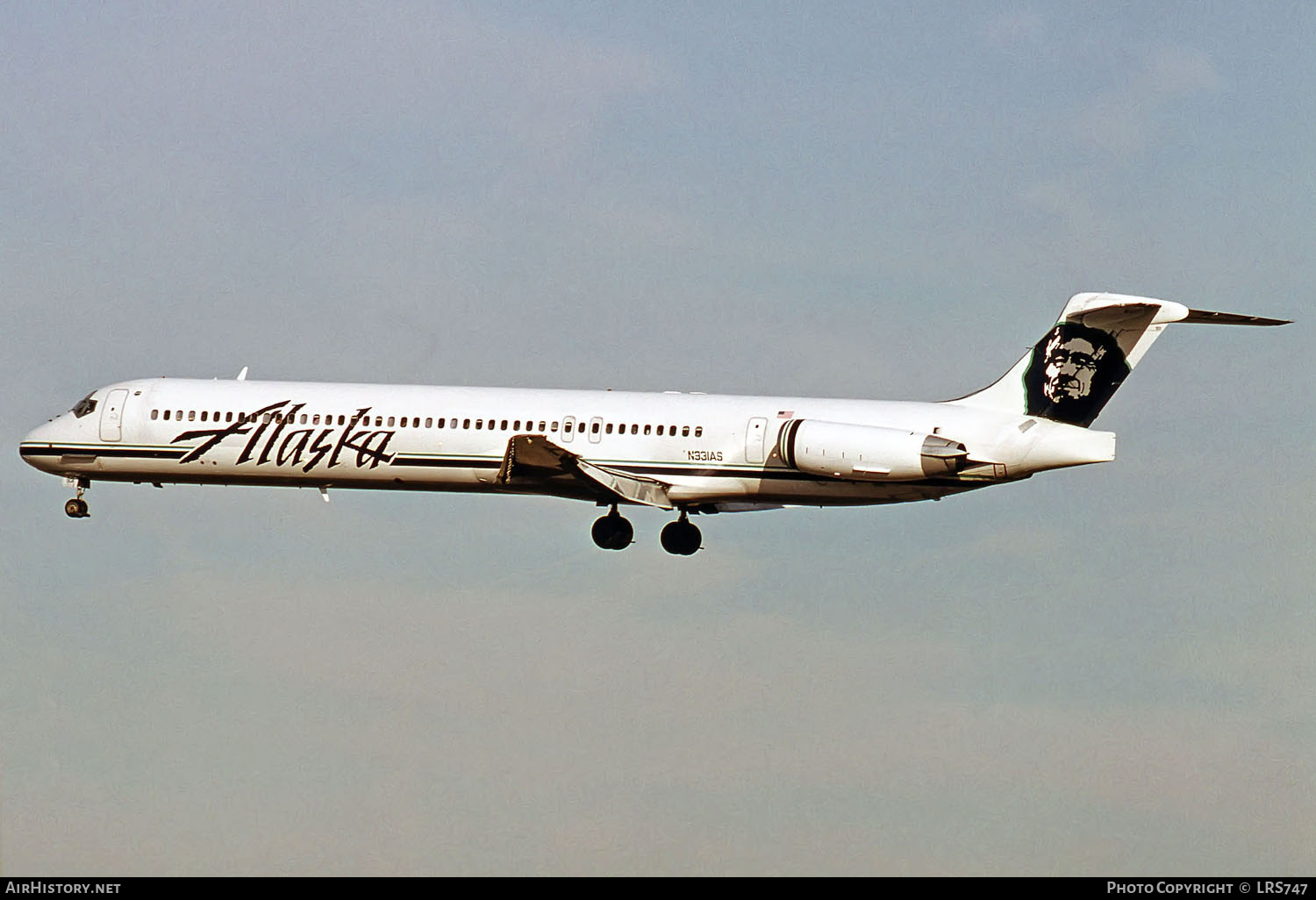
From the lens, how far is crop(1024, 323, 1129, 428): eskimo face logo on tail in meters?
A: 34.8

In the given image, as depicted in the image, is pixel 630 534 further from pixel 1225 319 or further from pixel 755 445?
pixel 1225 319

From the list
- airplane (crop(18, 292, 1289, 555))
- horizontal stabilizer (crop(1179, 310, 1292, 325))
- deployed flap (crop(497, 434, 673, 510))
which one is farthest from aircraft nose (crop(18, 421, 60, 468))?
horizontal stabilizer (crop(1179, 310, 1292, 325))

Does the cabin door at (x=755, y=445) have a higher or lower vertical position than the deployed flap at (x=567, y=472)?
higher

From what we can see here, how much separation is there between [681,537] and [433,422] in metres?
5.40

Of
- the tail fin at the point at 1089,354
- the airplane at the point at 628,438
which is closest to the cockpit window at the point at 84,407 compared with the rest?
the airplane at the point at 628,438

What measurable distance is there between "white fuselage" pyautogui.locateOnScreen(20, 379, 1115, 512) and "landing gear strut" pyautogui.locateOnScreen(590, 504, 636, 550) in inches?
34.4

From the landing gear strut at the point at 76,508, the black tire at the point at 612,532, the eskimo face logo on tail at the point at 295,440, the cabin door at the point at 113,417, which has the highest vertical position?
the cabin door at the point at 113,417

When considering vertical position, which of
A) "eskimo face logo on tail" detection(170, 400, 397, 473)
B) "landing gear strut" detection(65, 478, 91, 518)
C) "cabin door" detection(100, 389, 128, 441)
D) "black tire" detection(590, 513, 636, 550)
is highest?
"cabin door" detection(100, 389, 128, 441)

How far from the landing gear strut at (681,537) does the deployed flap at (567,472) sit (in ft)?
4.67

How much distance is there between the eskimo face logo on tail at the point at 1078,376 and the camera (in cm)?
3478

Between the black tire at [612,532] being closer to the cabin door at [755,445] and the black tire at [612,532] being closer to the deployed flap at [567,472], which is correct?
the deployed flap at [567,472]

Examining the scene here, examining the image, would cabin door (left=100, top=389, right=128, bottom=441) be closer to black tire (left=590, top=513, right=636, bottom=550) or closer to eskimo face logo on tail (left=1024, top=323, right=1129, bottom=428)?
black tire (left=590, top=513, right=636, bottom=550)

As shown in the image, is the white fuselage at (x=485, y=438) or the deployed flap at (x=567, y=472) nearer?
the deployed flap at (x=567, y=472)

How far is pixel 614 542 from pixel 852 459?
18.8 ft
